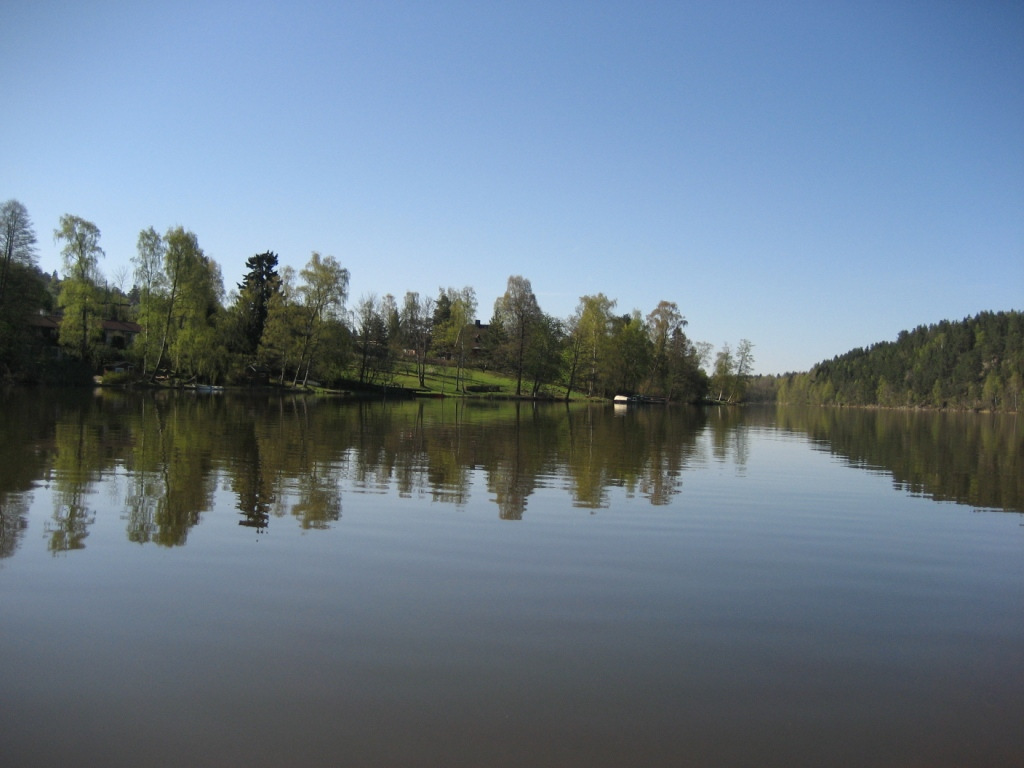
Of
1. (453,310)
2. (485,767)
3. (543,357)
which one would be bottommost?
(485,767)

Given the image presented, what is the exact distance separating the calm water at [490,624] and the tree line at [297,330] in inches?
2094

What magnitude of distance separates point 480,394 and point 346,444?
68913mm

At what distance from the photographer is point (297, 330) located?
75000mm

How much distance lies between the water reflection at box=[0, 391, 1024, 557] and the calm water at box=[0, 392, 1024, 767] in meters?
0.17

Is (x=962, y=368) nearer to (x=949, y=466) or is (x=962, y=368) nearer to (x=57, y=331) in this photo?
(x=949, y=466)

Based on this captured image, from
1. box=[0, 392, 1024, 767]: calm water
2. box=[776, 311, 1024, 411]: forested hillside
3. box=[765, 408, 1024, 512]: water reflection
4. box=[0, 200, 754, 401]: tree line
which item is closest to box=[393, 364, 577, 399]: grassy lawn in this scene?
box=[0, 200, 754, 401]: tree line

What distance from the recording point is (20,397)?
41.1 m

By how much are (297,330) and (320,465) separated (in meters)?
59.2

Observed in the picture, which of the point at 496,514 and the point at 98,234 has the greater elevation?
the point at 98,234

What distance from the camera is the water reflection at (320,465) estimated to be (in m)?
12.6

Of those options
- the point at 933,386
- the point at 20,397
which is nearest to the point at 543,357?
the point at 20,397

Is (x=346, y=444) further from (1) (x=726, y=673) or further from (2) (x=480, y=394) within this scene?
(2) (x=480, y=394)

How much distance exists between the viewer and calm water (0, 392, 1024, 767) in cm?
514

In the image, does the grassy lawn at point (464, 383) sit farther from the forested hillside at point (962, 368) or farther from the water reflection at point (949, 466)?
→ the forested hillside at point (962, 368)
